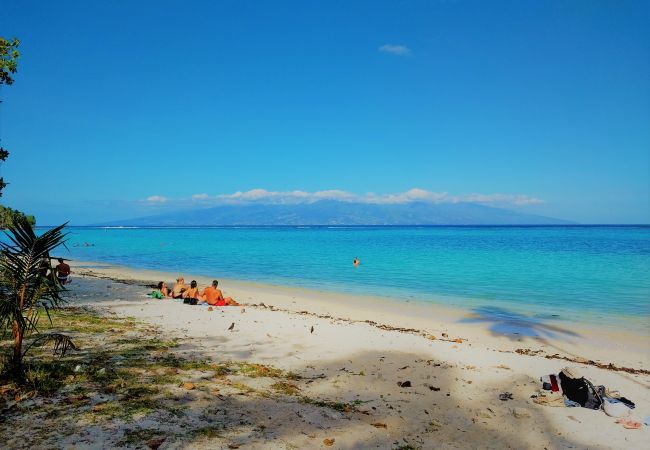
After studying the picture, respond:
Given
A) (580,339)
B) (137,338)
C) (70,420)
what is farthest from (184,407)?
(580,339)

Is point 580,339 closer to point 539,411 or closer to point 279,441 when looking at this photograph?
point 539,411

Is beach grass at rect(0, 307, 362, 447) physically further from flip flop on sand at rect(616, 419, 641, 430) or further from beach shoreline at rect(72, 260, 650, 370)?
beach shoreline at rect(72, 260, 650, 370)

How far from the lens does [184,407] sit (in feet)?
21.6

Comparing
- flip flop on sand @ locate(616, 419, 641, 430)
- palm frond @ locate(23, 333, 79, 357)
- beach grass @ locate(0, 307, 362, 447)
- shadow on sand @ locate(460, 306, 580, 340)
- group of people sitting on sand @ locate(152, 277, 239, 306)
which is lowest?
shadow on sand @ locate(460, 306, 580, 340)

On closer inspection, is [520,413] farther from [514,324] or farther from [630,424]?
[514,324]

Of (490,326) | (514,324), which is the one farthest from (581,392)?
(514,324)

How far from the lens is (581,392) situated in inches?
323

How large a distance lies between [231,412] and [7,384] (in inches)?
136

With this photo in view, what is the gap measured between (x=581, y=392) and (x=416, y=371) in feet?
10.9

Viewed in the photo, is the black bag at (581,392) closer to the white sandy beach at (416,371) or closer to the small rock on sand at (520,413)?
the white sandy beach at (416,371)

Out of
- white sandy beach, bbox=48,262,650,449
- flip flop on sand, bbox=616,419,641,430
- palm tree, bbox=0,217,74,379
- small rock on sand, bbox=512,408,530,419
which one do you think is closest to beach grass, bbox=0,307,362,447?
white sandy beach, bbox=48,262,650,449

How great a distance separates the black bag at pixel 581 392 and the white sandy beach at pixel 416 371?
24 centimetres

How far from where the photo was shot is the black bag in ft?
26.5

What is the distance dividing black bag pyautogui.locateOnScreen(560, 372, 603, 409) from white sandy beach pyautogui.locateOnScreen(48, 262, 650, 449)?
0.24 meters
